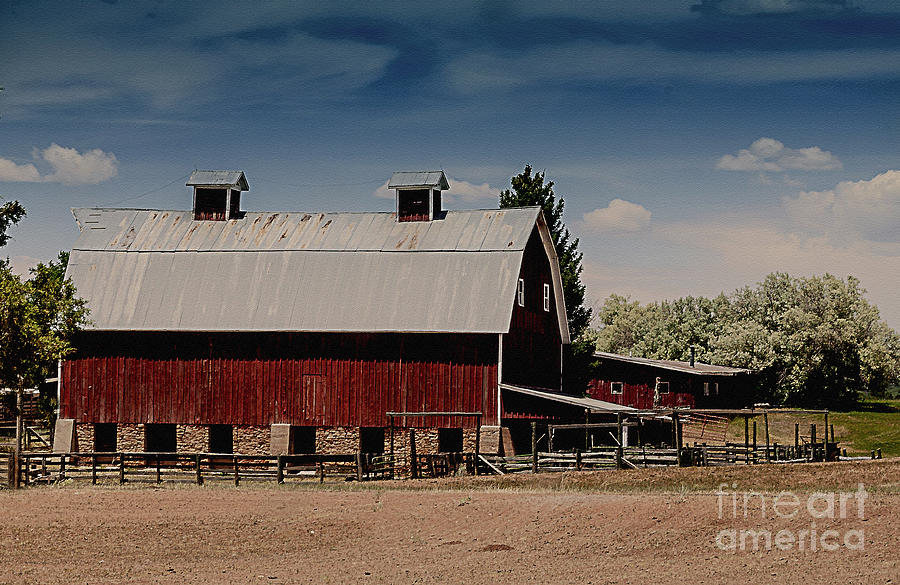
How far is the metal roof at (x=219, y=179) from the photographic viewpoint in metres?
42.6

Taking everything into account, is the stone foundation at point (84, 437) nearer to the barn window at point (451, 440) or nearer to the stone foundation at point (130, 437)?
the stone foundation at point (130, 437)

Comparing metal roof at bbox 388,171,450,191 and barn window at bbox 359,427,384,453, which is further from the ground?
metal roof at bbox 388,171,450,191

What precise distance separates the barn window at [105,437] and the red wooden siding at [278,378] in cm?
80

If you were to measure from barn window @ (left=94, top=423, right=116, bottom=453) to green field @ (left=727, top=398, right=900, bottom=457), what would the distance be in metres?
33.6

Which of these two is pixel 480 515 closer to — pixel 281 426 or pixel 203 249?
pixel 281 426

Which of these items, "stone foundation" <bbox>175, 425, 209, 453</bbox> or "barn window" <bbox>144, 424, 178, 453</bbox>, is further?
"barn window" <bbox>144, 424, 178, 453</bbox>

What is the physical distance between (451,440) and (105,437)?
43.8ft

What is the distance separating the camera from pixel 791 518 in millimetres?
21422

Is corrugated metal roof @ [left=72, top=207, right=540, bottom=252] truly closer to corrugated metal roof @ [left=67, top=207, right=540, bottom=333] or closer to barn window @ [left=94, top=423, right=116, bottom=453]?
corrugated metal roof @ [left=67, top=207, right=540, bottom=333]

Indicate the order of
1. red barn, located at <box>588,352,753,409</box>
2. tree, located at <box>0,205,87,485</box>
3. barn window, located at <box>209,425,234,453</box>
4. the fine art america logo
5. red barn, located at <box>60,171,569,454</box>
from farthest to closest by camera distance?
1. red barn, located at <box>588,352,753,409</box>
2. barn window, located at <box>209,425,234,453</box>
3. red barn, located at <box>60,171,569,454</box>
4. tree, located at <box>0,205,87,485</box>
5. the fine art america logo

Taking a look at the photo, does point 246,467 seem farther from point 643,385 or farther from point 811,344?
point 811,344

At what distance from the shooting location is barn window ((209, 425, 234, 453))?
39.9 metres

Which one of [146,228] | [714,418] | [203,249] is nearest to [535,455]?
[203,249]

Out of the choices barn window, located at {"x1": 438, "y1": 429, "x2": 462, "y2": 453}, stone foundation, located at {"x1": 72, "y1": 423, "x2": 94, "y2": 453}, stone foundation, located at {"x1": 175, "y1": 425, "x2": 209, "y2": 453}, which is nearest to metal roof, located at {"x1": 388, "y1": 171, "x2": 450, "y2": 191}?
barn window, located at {"x1": 438, "y1": 429, "x2": 462, "y2": 453}
